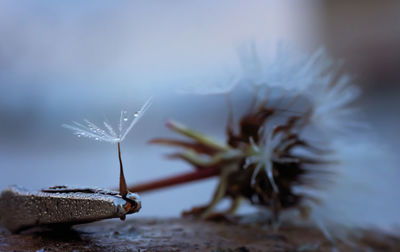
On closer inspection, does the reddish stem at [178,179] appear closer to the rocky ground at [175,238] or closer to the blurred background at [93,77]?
the rocky ground at [175,238]

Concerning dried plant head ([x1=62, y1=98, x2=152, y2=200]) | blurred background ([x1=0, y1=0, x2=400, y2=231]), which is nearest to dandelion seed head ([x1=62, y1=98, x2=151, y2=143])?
dried plant head ([x1=62, y1=98, x2=152, y2=200])

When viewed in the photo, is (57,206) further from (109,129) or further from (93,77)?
(93,77)

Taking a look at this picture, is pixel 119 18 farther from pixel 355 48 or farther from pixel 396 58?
pixel 396 58

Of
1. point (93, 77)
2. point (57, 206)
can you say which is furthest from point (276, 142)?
point (93, 77)

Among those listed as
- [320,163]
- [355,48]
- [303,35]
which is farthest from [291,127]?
[355,48]

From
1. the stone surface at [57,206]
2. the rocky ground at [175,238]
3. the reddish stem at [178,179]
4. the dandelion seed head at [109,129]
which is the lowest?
the rocky ground at [175,238]

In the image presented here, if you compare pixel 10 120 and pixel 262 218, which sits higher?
pixel 10 120

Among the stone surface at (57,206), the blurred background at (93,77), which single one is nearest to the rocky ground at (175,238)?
the stone surface at (57,206)
